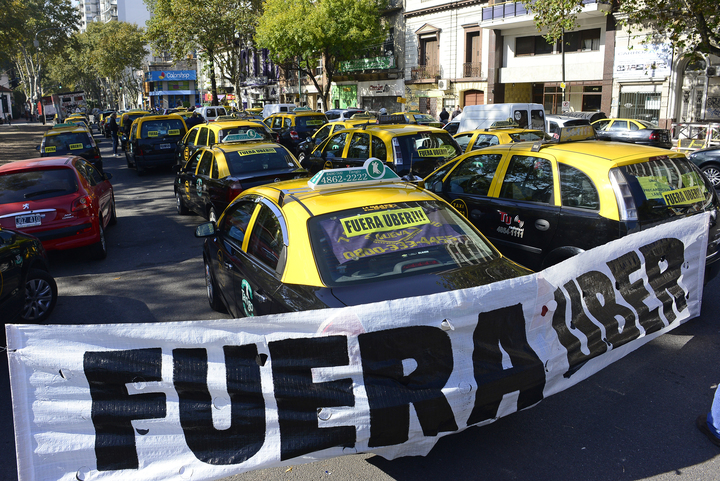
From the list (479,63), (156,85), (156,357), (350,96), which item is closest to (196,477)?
(156,357)

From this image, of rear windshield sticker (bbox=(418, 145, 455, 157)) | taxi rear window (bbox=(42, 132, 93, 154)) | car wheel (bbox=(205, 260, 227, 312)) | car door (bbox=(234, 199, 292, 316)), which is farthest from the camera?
taxi rear window (bbox=(42, 132, 93, 154))

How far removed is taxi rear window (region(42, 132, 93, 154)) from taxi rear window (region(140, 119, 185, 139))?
1990 mm

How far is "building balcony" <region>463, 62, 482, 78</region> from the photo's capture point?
34.8 m

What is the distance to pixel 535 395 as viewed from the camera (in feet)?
11.6

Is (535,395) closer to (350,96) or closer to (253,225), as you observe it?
(253,225)

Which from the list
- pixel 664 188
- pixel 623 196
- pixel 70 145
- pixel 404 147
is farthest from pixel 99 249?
pixel 70 145

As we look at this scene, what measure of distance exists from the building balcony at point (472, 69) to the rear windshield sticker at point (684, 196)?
102 feet

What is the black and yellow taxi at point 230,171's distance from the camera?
934cm

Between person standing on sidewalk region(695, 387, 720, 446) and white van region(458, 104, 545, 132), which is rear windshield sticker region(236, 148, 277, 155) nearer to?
person standing on sidewalk region(695, 387, 720, 446)

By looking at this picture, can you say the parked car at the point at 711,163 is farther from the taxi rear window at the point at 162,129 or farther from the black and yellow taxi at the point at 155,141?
the taxi rear window at the point at 162,129

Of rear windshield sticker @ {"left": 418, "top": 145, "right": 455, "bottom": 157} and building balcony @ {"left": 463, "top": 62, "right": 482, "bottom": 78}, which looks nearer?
rear windshield sticker @ {"left": 418, "top": 145, "right": 455, "bottom": 157}

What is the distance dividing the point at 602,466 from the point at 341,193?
255cm

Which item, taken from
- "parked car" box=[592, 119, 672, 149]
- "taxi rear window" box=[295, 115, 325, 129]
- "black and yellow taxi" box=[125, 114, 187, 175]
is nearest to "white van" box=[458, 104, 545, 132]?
"parked car" box=[592, 119, 672, 149]

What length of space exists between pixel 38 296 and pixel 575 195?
580cm
